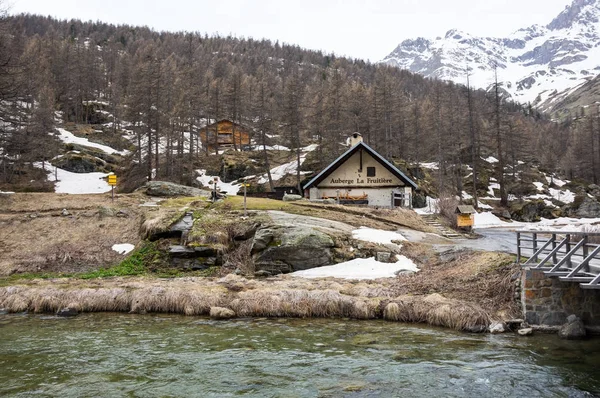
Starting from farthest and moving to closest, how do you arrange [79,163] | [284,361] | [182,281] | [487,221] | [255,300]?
[79,163] < [487,221] < [182,281] < [255,300] < [284,361]

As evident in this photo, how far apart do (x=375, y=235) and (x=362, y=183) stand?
1256 cm

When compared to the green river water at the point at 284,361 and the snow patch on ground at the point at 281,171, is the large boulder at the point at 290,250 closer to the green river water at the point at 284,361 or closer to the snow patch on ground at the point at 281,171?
the green river water at the point at 284,361

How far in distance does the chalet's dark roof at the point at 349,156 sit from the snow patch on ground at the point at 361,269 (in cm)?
1462

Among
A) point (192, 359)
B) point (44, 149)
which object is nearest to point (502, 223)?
point (192, 359)

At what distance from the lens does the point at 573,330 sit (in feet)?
37.2

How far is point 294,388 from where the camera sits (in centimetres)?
828

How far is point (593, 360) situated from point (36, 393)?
39.3 ft

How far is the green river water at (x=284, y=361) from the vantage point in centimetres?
823

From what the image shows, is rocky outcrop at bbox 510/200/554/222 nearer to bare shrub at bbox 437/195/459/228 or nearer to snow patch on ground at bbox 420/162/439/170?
bare shrub at bbox 437/195/459/228

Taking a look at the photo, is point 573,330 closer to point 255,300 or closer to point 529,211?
point 255,300

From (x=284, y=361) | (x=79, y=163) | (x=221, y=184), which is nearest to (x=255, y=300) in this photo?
(x=284, y=361)

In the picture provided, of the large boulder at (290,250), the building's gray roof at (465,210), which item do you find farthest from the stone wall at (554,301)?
the building's gray roof at (465,210)

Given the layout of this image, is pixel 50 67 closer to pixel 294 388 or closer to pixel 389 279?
pixel 389 279

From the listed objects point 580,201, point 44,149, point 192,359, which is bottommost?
point 192,359
